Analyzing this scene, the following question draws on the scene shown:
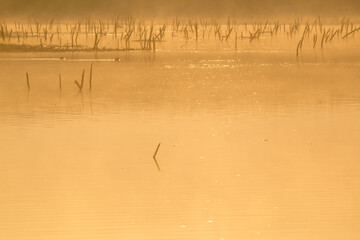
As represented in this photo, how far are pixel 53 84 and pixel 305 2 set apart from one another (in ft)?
83.4

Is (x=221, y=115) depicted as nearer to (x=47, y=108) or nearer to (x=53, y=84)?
(x=47, y=108)

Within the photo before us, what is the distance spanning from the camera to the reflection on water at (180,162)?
4.04 meters

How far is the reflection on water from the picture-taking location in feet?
13.2

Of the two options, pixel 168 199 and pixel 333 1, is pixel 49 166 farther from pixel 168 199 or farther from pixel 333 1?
pixel 333 1

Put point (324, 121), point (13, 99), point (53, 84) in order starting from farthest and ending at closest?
point (53, 84)
point (13, 99)
point (324, 121)

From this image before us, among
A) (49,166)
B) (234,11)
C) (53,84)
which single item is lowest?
(234,11)

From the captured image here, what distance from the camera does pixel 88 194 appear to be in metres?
4.54

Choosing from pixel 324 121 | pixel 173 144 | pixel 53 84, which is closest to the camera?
pixel 173 144

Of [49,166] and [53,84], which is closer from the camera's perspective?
[49,166]

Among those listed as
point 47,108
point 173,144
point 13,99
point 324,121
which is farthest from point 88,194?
point 13,99

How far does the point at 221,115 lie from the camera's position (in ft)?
24.0

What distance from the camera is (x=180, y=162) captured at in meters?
5.38

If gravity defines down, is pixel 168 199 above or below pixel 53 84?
above

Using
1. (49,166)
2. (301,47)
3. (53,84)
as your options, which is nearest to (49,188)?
(49,166)
